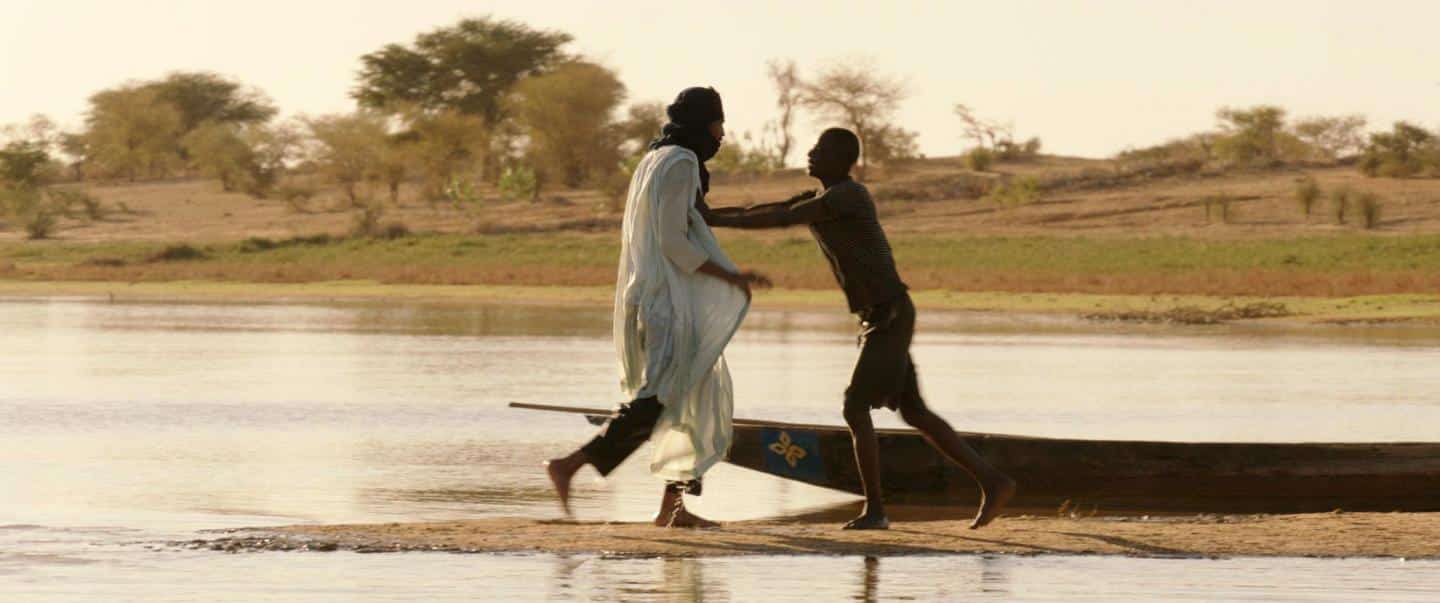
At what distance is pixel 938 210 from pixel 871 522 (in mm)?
45258

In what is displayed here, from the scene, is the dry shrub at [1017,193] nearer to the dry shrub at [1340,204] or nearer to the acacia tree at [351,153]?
the dry shrub at [1340,204]

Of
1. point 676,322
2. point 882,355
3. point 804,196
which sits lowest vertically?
point 882,355

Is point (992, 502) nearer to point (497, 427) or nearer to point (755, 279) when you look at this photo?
point (755, 279)

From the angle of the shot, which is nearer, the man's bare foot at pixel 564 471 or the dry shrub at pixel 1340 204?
the man's bare foot at pixel 564 471

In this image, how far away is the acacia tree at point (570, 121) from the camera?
63.7 metres

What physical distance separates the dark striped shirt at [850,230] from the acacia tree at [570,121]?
2119 inches

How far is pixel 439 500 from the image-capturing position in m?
10.5

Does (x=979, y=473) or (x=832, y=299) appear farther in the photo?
(x=832, y=299)

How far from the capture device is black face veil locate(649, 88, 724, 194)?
8.19m

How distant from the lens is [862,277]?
8.21 meters

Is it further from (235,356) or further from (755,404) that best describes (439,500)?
(235,356)

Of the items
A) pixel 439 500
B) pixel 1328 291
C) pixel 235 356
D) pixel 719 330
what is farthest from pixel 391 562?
A: pixel 1328 291

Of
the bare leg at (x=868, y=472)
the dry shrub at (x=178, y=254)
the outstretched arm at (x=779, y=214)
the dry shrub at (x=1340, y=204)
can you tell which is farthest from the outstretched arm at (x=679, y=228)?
the dry shrub at (x=1340, y=204)

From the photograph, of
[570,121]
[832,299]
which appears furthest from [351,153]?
[832,299]
